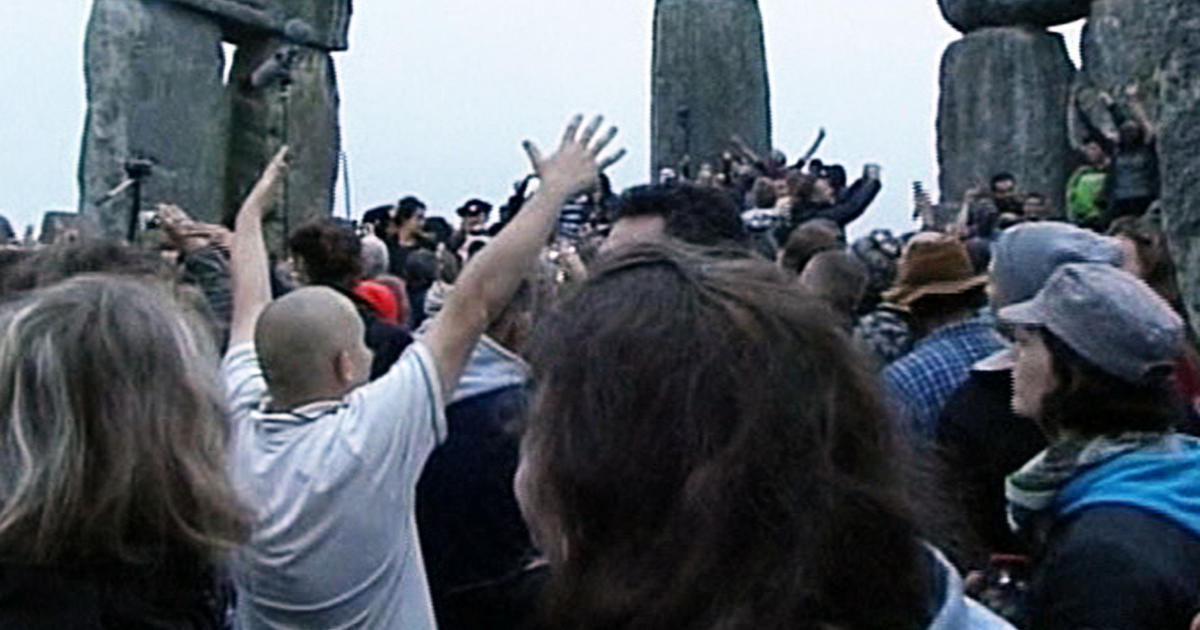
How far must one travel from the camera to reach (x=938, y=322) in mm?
4934

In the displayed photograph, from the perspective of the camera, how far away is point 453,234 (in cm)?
1270

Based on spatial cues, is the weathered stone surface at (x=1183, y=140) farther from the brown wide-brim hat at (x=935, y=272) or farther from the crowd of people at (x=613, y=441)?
the brown wide-brim hat at (x=935, y=272)

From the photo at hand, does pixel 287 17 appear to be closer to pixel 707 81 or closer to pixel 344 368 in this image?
pixel 707 81

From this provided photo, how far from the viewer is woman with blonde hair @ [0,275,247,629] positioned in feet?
8.20

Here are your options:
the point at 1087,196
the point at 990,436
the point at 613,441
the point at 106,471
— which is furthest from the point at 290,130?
the point at 613,441

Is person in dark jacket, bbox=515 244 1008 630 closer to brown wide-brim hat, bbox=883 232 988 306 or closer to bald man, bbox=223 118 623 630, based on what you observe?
bald man, bbox=223 118 623 630

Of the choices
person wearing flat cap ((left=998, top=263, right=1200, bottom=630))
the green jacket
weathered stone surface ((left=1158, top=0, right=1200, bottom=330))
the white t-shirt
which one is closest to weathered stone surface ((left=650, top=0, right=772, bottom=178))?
the green jacket

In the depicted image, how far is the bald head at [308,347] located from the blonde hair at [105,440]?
34.2 inches

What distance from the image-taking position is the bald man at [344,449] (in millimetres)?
3336

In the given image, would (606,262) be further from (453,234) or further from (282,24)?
(282,24)

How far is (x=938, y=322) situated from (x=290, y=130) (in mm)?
10335

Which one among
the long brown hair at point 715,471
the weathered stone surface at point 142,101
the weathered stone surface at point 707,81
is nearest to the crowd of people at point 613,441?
the long brown hair at point 715,471

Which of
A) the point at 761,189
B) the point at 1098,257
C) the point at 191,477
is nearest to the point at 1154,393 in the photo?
the point at 1098,257

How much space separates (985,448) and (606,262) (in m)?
2.26
